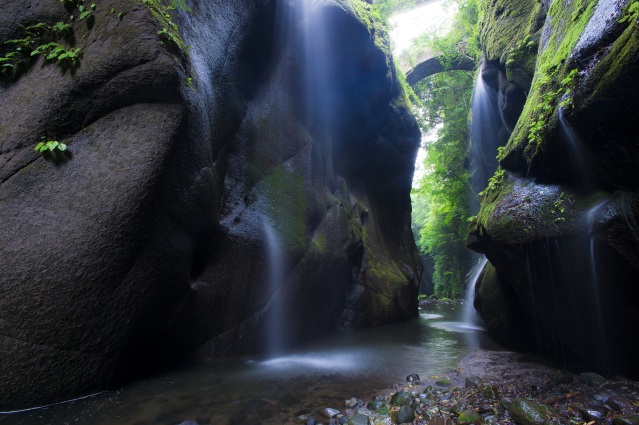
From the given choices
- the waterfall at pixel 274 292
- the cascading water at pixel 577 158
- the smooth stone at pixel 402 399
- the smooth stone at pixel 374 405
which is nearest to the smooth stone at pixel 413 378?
the smooth stone at pixel 402 399

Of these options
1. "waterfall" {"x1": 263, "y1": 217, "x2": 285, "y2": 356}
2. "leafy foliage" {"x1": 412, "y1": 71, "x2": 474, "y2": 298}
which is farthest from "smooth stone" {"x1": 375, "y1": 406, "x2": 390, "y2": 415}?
"leafy foliage" {"x1": 412, "y1": 71, "x2": 474, "y2": 298}

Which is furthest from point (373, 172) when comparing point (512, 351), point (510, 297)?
point (512, 351)

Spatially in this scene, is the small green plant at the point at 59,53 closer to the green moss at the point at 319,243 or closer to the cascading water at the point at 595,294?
the green moss at the point at 319,243

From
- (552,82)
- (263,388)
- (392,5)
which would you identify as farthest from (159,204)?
(392,5)

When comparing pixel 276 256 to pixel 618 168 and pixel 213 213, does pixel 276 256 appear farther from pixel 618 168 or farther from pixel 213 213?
pixel 618 168

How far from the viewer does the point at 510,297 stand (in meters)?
7.82

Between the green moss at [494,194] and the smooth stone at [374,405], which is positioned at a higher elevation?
the green moss at [494,194]

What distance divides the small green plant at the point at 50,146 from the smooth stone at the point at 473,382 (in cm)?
637

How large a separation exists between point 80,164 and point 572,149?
7044 millimetres

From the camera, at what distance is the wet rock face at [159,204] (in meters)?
4.16

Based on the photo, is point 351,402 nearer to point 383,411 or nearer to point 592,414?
point 383,411

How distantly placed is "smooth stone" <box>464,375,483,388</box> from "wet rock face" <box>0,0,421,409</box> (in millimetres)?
4112

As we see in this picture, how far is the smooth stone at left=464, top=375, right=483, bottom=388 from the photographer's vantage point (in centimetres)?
468

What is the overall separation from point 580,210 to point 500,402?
3068 mm
